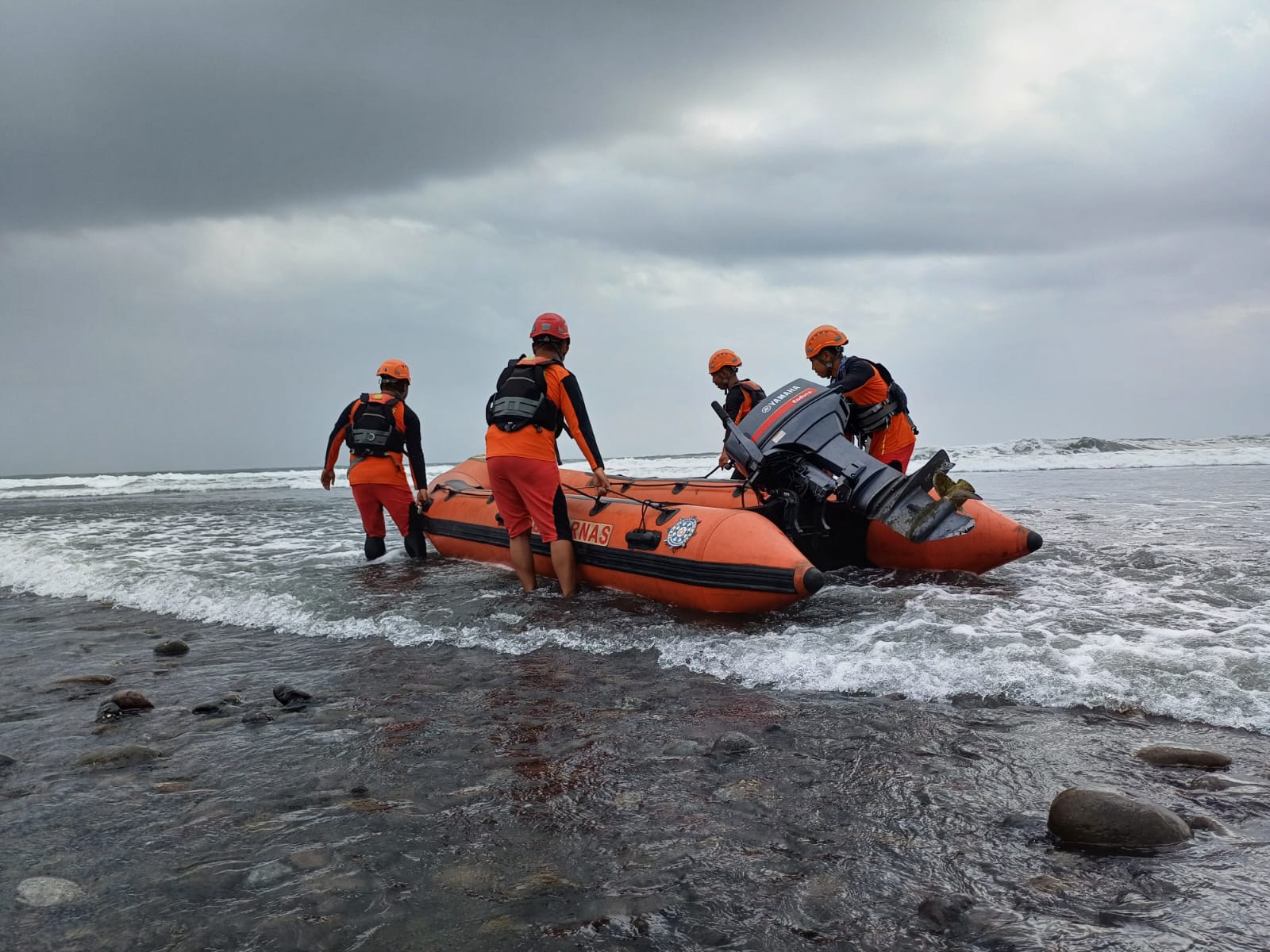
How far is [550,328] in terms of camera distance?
6191 millimetres

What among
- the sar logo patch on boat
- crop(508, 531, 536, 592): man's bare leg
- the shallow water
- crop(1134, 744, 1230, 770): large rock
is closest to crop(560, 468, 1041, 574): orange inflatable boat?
the sar logo patch on boat

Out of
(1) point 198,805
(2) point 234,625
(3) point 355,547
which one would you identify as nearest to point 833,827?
(1) point 198,805

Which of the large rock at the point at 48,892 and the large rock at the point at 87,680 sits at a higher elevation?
the large rock at the point at 48,892

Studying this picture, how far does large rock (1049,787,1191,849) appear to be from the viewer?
203 cm


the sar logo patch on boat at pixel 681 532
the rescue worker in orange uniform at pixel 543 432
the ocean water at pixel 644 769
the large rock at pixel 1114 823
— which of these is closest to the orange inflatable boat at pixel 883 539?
the ocean water at pixel 644 769

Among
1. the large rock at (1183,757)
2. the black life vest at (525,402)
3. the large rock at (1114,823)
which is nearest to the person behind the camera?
the large rock at (1114,823)

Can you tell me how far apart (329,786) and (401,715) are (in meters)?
0.76

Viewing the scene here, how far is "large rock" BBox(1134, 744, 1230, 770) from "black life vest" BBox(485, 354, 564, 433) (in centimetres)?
432

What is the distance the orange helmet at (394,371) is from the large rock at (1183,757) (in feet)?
22.6

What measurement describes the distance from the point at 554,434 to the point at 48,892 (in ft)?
14.7

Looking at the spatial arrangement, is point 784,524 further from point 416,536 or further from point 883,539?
point 416,536

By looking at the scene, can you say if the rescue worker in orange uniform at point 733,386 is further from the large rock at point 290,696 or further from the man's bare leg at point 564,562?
the large rock at point 290,696

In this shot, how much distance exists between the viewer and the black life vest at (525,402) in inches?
237

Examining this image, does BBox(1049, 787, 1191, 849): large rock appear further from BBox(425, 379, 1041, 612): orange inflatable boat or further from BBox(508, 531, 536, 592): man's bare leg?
BBox(508, 531, 536, 592): man's bare leg
